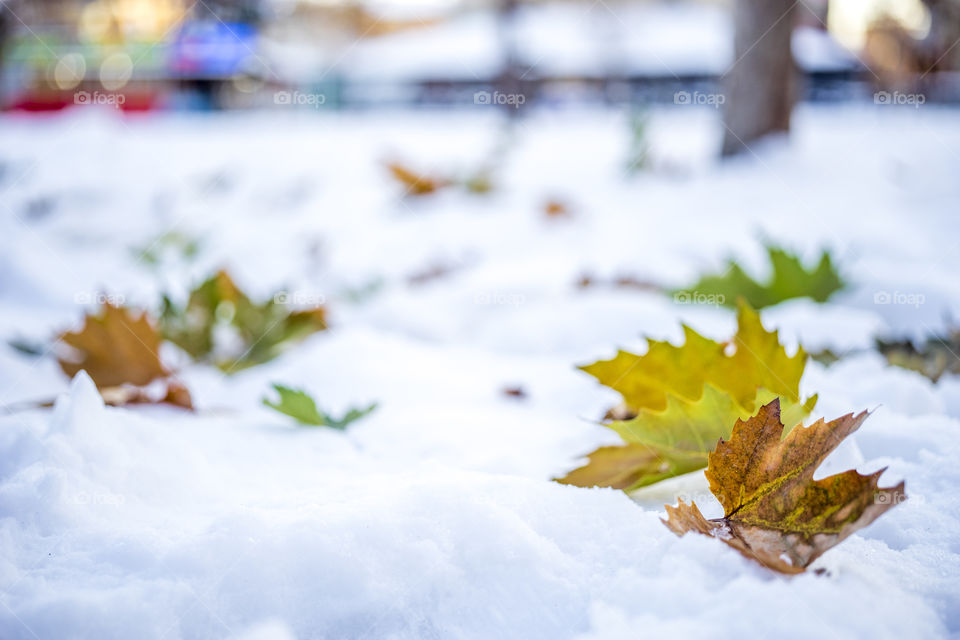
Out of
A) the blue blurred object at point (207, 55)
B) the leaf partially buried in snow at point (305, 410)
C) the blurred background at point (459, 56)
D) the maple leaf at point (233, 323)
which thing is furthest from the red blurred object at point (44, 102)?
the leaf partially buried in snow at point (305, 410)

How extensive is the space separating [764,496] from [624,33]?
13.9 metres

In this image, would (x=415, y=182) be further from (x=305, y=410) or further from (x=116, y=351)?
(x=305, y=410)

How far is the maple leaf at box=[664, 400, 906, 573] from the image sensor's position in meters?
0.66

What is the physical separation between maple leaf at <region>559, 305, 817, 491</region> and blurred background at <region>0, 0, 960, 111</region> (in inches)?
275

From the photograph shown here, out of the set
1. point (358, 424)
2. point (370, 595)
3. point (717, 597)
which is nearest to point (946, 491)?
point (717, 597)

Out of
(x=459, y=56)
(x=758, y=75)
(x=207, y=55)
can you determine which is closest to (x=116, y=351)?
(x=758, y=75)

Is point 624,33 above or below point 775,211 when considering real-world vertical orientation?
above

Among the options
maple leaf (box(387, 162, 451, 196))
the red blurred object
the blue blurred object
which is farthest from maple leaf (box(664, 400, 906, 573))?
the blue blurred object

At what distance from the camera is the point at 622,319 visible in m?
1.71

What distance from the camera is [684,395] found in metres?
0.99

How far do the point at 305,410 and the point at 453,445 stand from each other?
0.74ft

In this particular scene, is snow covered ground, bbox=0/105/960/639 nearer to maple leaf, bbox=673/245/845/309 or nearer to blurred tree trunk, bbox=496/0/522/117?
maple leaf, bbox=673/245/845/309

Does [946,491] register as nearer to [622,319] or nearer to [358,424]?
[358,424]

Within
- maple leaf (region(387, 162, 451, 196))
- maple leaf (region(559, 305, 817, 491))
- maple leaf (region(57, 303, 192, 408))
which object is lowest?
maple leaf (region(387, 162, 451, 196))
